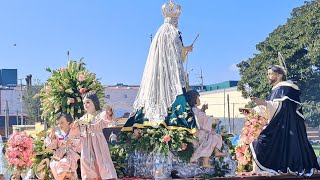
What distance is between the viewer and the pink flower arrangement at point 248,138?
1071 cm

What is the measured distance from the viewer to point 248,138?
10.8m

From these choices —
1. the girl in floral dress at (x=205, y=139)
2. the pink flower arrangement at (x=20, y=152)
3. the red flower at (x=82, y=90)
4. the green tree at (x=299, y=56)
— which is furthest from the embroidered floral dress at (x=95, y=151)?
the green tree at (x=299, y=56)

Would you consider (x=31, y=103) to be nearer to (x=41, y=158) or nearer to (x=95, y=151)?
(x=41, y=158)

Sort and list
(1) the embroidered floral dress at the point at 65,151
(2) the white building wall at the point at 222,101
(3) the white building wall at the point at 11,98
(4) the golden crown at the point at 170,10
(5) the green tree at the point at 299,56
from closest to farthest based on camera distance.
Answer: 1. (1) the embroidered floral dress at the point at 65,151
2. (4) the golden crown at the point at 170,10
3. (5) the green tree at the point at 299,56
4. (2) the white building wall at the point at 222,101
5. (3) the white building wall at the point at 11,98

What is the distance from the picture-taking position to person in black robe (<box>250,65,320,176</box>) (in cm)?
977

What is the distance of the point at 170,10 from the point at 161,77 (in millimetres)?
1371

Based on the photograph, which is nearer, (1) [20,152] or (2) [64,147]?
(2) [64,147]

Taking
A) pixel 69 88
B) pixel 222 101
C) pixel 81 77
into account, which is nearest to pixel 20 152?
pixel 69 88

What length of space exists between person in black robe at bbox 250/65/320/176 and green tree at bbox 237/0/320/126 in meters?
19.7

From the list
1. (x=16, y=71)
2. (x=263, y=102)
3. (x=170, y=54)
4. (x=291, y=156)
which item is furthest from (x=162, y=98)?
(x=16, y=71)

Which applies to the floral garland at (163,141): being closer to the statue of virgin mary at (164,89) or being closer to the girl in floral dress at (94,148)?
the statue of virgin mary at (164,89)

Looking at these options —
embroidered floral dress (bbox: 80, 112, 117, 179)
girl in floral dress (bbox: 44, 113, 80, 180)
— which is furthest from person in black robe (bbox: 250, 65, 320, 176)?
girl in floral dress (bbox: 44, 113, 80, 180)

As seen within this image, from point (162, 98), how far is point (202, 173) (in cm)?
134

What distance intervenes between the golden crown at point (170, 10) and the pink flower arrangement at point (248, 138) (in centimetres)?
233
